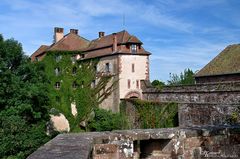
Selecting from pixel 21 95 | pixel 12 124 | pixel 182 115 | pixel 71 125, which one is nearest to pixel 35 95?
pixel 21 95

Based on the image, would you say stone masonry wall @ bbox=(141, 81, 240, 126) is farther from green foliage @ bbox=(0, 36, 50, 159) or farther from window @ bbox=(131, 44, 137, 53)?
green foliage @ bbox=(0, 36, 50, 159)

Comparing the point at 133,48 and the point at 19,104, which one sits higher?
the point at 133,48

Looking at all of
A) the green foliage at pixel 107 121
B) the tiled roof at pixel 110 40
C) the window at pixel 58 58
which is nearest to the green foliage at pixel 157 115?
the green foliage at pixel 107 121

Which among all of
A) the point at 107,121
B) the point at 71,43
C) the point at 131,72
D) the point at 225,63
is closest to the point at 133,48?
the point at 131,72

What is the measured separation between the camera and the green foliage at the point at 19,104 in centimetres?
2159

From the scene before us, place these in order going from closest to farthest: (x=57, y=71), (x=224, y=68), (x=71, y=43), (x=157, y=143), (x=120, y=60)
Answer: (x=157, y=143)
(x=224, y=68)
(x=57, y=71)
(x=120, y=60)
(x=71, y=43)

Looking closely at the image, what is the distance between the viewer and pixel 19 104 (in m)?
22.6

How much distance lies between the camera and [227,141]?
6082 mm

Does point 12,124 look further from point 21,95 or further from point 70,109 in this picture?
point 70,109

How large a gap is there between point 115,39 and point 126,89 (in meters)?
5.99

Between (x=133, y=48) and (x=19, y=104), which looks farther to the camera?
(x=133, y=48)

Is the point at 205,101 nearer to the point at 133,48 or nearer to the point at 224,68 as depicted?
the point at 224,68

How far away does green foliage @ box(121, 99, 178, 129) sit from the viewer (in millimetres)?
27688

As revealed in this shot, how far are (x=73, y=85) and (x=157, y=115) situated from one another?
12.6 metres
